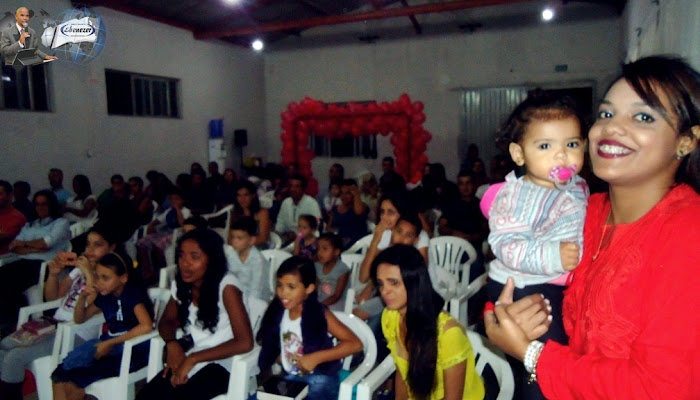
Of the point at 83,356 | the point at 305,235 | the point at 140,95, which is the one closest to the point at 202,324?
the point at 83,356

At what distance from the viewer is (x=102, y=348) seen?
8.54ft

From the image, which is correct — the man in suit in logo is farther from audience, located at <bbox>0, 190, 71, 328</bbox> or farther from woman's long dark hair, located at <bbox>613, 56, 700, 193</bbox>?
woman's long dark hair, located at <bbox>613, 56, 700, 193</bbox>

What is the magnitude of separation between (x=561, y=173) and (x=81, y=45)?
751 cm

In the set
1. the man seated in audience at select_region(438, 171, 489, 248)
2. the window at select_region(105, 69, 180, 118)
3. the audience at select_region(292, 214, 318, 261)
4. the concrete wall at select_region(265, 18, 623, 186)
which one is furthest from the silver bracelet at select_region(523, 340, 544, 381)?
the concrete wall at select_region(265, 18, 623, 186)

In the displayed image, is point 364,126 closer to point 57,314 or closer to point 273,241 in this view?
point 273,241

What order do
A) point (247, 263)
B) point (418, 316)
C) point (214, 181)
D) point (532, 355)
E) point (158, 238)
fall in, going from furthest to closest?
point (214, 181), point (158, 238), point (247, 263), point (418, 316), point (532, 355)

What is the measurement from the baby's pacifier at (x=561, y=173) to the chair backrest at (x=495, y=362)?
40.3 inches

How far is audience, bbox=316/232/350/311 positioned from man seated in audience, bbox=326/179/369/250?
1.37 metres

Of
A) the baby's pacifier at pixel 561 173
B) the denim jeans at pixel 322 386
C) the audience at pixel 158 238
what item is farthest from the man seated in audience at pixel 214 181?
the baby's pacifier at pixel 561 173

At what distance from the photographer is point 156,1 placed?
8.07m

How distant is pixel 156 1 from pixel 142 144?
246 cm

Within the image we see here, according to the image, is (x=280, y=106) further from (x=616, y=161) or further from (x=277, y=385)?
(x=616, y=161)

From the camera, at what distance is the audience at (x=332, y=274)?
343cm

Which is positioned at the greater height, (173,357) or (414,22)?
(414,22)
